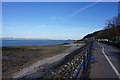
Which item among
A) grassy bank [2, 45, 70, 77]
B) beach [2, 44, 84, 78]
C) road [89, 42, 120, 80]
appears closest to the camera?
road [89, 42, 120, 80]

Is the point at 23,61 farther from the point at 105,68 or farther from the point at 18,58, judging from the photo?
the point at 105,68

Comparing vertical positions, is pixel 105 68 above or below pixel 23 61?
above

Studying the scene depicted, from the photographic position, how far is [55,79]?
5.82 meters

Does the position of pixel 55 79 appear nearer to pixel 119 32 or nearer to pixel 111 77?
pixel 111 77

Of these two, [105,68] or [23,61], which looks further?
[23,61]

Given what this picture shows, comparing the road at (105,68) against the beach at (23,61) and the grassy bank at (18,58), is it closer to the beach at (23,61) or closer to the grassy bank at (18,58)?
the beach at (23,61)

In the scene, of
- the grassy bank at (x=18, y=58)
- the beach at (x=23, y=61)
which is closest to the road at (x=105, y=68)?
the beach at (x=23, y=61)

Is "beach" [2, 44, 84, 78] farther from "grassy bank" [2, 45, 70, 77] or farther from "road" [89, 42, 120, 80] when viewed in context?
"road" [89, 42, 120, 80]

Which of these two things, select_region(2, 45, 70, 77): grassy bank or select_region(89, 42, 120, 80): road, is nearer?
select_region(89, 42, 120, 80): road

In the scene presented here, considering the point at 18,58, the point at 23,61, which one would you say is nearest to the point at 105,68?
the point at 23,61

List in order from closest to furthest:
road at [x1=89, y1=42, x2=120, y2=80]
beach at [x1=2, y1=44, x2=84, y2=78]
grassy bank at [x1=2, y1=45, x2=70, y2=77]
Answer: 1. road at [x1=89, y1=42, x2=120, y2=80]
2. beach at [x1=2, y1=44, x2=84, y2=78]
3. grassy bank at [x1=2, y1=45, x2=70, y2=77]

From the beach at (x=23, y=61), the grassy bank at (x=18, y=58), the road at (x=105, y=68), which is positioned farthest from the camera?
the grassy bank at (x=18, y=58)

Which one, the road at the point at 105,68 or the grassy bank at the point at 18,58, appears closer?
the road at the point at 105,68

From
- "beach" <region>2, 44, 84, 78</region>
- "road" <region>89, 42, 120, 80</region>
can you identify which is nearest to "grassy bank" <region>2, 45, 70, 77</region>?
"beach" <region>2, 44, 84, 78</region>
